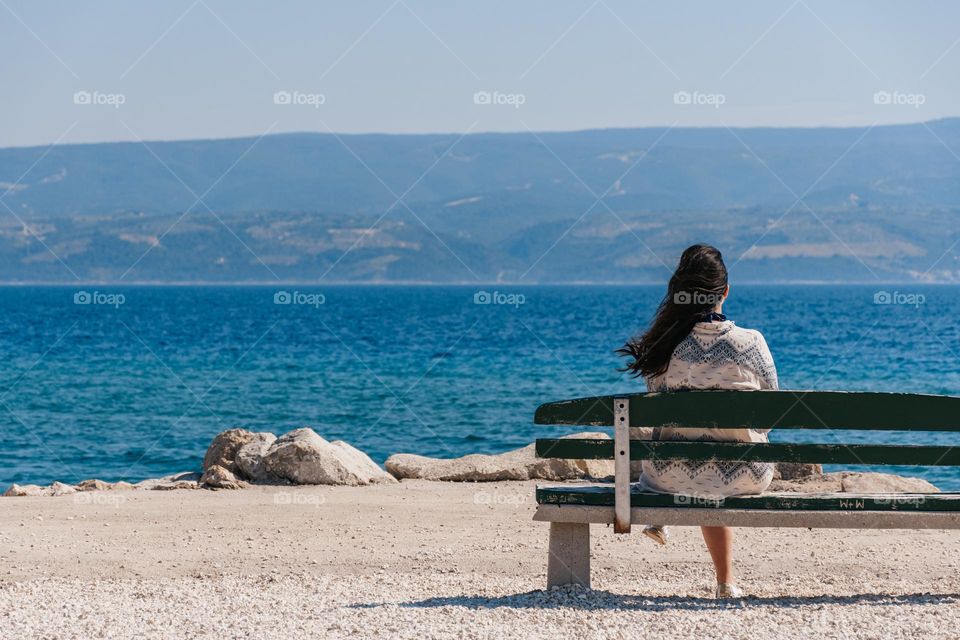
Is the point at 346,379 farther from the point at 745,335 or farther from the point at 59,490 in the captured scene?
the point at 745,335

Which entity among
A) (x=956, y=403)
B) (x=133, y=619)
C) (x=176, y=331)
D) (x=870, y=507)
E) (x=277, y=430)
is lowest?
(x=133, y=619)

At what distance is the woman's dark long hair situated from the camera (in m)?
5.98

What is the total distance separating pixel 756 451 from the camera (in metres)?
5.71

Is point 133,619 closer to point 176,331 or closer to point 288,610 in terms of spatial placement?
point 288,610

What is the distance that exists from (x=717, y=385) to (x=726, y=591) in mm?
1037

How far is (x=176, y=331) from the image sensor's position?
58.4m

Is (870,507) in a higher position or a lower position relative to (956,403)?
lower

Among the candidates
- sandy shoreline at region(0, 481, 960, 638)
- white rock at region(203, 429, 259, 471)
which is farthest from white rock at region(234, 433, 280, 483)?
sandy shoreline at region(0, 481, 960, 638)

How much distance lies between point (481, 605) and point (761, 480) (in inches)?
57.7

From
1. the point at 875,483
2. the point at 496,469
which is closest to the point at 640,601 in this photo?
the point at 875,483

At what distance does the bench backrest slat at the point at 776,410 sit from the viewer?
5629 millimetres

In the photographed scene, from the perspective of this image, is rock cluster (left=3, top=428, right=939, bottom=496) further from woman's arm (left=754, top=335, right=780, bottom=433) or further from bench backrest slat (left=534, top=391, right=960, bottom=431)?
bench backrest slat (left=534, top=391, right=960, bottom=431)

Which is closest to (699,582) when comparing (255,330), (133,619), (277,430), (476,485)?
(133,619)

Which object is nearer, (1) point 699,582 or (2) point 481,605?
(2) point 481,605
